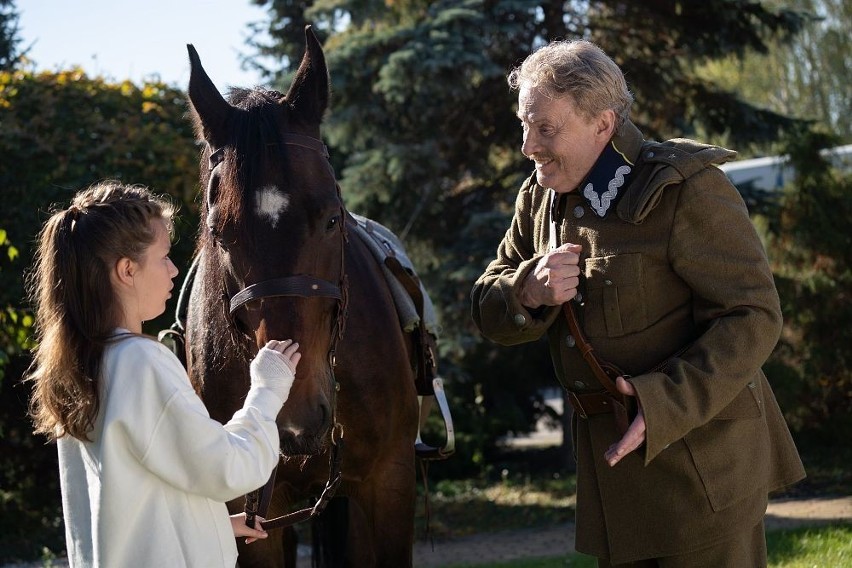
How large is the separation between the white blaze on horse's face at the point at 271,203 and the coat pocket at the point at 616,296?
944mm

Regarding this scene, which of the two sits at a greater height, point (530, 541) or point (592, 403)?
point (592, 403)

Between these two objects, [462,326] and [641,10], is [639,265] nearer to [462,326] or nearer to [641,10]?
[462,326]

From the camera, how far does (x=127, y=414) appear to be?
7.15ft

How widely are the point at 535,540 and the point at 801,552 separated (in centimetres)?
266

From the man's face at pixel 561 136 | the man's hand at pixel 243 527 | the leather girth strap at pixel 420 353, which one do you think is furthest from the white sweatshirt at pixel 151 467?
the leather girth strap at pixel 420 353

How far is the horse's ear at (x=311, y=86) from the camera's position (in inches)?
136

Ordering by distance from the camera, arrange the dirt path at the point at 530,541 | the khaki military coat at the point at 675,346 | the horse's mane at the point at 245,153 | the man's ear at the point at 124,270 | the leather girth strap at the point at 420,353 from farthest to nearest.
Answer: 1. the dirt path at the point at 530,541
2. the leather girth strap at the point at 420,353
3. the horse's mane at the point at 245,153
4. the khaki military coat at the point at 675,346
5. the man's ear at the point at 124,270

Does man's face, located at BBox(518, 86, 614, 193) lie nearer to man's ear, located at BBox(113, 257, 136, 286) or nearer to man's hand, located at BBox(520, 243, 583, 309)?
man's hand, located at BBox(520, 243, 583, 309)

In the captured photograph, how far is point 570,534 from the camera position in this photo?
26.5ft

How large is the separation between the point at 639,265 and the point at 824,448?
26.6 ft

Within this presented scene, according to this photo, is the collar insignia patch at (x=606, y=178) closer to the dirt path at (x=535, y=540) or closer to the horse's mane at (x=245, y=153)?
the horse's mane at (x=245, y=153)

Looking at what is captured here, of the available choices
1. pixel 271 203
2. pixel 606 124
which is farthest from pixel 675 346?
pixel 271 203

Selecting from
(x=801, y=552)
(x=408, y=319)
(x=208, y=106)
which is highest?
(x=208, y=106)

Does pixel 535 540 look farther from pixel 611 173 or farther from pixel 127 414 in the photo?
pixel 127 414
